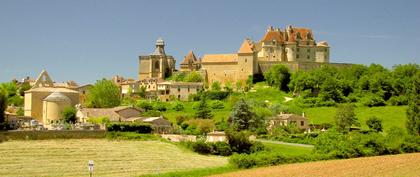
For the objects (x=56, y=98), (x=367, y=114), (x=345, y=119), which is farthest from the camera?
(x=367, y=114)

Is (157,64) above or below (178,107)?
above

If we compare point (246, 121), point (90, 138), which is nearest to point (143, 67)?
point (246, 121)

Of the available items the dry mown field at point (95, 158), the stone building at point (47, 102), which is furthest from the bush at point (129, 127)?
the stone building at point (47, 102)

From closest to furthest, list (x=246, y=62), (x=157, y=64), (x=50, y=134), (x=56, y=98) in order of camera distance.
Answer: (x=50, y=134) → (x=56, y=98) → (x=246, y=62) → (x=157, y=64)

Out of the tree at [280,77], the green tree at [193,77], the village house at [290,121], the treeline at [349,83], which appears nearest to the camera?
the village house at [290,121]

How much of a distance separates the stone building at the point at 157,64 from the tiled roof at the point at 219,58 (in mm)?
7586

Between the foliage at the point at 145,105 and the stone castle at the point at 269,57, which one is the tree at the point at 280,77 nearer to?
the stone castle at the point at 269,57

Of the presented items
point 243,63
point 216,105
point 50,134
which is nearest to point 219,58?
point 243,63

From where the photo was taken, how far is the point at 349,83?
81.6 m

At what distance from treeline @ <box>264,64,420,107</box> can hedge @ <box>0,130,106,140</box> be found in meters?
34.4

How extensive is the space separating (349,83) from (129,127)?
39.2 metres

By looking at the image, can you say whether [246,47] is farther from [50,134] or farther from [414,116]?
[50,134]

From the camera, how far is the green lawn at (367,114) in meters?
64.3

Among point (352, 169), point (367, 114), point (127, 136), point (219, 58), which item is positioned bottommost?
point (352, 169)
